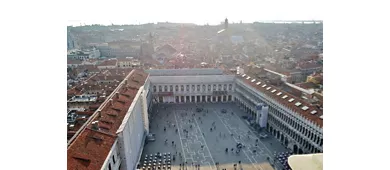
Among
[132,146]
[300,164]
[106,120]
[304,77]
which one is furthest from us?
[304,77]

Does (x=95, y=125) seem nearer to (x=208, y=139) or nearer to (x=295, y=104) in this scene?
(x=208, y=139)

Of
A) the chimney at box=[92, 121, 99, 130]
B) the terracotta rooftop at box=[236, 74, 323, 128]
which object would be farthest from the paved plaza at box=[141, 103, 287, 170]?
the chimney at box=[92, 121, 99, 130]

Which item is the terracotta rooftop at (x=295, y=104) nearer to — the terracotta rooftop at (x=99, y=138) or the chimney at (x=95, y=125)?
the terracotta rooftop at (x=99, y=138)

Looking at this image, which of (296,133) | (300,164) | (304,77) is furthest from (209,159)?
(304,77)

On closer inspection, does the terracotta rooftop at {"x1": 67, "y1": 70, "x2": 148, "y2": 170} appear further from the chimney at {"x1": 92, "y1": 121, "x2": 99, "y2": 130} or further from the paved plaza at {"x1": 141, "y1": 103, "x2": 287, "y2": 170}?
the paved plaza at {"x1": 141, "y1": 103, "x2": 287, "y2": 170}
